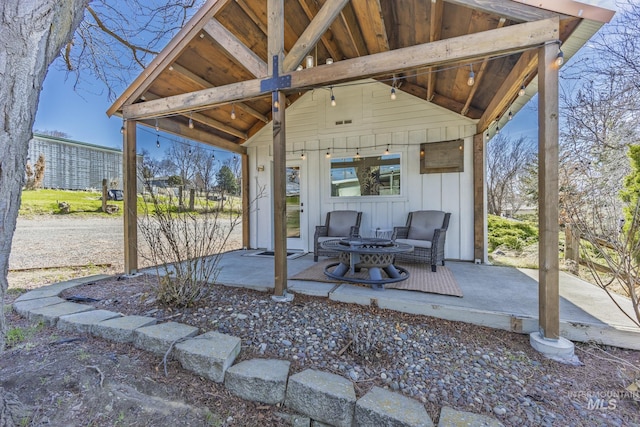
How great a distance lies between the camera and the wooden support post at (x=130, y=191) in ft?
13.0

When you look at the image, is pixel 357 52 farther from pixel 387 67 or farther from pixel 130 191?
pixel 130 191

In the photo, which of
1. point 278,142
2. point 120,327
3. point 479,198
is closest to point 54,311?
point 120,327

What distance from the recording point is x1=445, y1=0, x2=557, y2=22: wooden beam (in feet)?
7.20

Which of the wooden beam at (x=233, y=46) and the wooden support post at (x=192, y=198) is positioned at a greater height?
the wooden beam at (x=233, y=46)

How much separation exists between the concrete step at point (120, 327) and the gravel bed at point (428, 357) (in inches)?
8.9

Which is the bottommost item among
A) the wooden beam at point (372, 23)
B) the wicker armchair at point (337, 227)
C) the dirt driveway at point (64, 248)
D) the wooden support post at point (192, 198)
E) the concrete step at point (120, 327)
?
the concrete step at point (120, 327)

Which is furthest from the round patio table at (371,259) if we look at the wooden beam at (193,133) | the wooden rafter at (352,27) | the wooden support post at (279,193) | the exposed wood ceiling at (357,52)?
the wooden beam at (193,133)

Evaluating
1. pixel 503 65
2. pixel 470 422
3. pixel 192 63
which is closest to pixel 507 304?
pixel 470 422

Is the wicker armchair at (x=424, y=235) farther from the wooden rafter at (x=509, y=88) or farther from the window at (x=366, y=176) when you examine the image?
the wooden rafter at (x=509, y=88)

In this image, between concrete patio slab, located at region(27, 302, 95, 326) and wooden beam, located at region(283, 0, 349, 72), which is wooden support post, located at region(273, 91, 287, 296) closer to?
wooden beam, located at region(283, 0, 349, 72)

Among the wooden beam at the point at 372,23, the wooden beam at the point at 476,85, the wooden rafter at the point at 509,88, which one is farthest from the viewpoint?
the wooden beam at the point at 476,85

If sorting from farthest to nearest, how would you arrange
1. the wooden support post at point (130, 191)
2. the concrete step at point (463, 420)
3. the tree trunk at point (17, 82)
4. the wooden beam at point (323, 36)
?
the wooden support post at point (130, 191) → the wooden beam at point (323, 36) → the concrete step at point (463, 420) → the tree trunk at point (17, 82)

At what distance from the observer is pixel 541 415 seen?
1471mm

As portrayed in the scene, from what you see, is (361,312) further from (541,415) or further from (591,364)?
(591,364)
